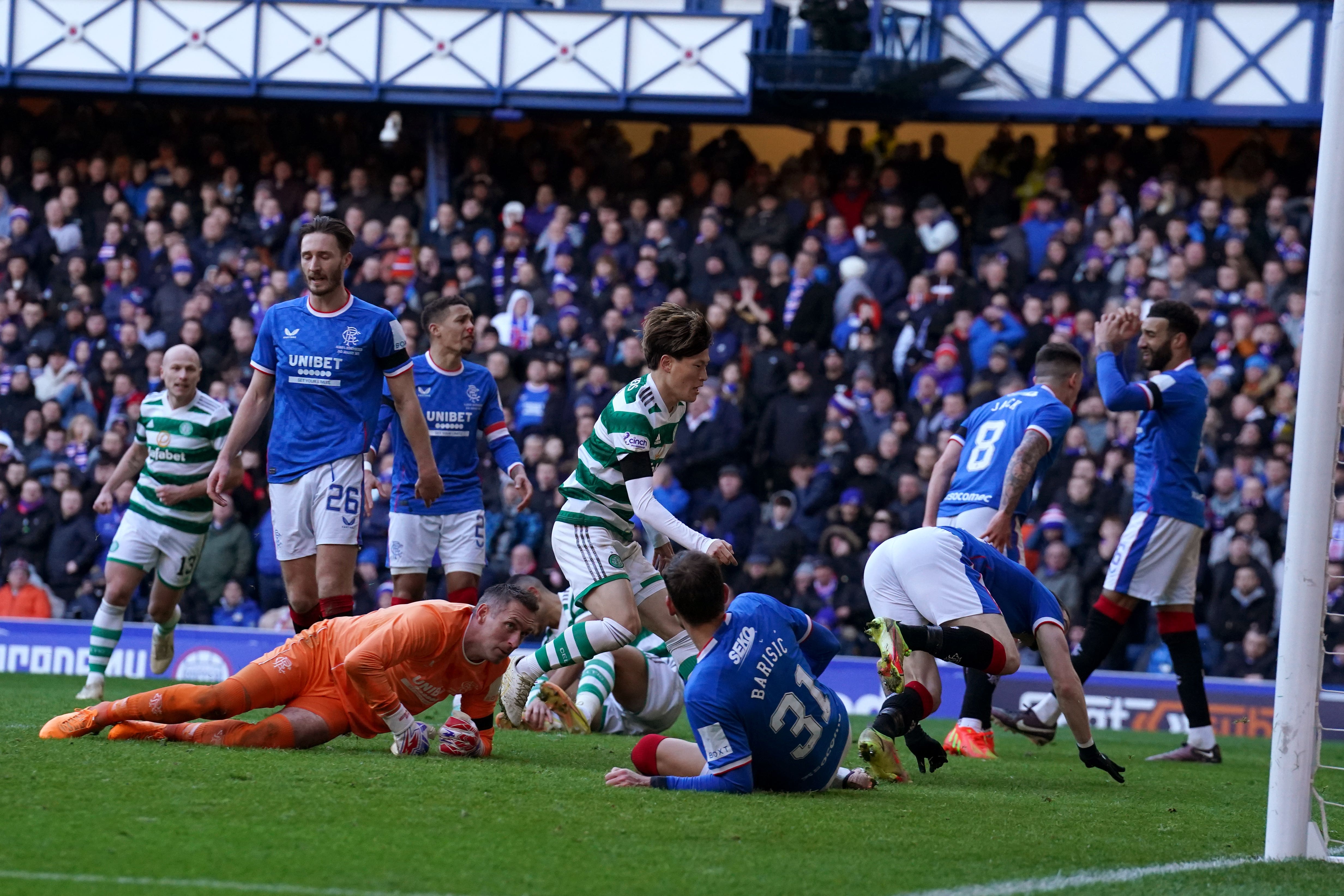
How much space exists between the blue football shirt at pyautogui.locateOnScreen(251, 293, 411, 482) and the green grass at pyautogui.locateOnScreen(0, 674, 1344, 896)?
1726 mm

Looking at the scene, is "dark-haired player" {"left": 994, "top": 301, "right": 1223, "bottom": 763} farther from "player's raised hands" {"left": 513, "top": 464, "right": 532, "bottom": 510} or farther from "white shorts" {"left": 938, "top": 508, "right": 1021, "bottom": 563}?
"player's raised hands" {"left": 513, "top": 464, "right": 532, "bottom": 510}

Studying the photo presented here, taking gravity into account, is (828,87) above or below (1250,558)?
above

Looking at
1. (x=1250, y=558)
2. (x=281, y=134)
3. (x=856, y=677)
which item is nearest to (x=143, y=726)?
(x=856, y=677)

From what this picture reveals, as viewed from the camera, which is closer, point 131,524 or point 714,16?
point 131,524

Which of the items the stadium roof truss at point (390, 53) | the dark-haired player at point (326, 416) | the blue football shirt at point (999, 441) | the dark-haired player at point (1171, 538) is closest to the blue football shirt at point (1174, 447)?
the dark-haired player at point (1171, 538)

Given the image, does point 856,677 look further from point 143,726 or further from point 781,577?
point 143,726

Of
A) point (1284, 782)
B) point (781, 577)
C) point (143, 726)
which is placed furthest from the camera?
point (781, 577)

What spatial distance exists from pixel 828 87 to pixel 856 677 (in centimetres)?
725

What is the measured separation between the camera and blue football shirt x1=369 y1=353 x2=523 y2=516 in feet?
31.4

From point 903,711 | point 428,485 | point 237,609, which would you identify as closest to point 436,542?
point 428,485

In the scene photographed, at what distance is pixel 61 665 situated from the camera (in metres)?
13.1

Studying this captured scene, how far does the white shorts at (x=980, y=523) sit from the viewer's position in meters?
8.54

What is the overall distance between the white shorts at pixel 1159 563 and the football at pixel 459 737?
4.01 metres

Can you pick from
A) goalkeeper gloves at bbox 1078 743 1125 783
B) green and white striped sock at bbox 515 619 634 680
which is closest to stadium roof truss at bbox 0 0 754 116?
green and white striped sock at bbox 515 619 634 680
